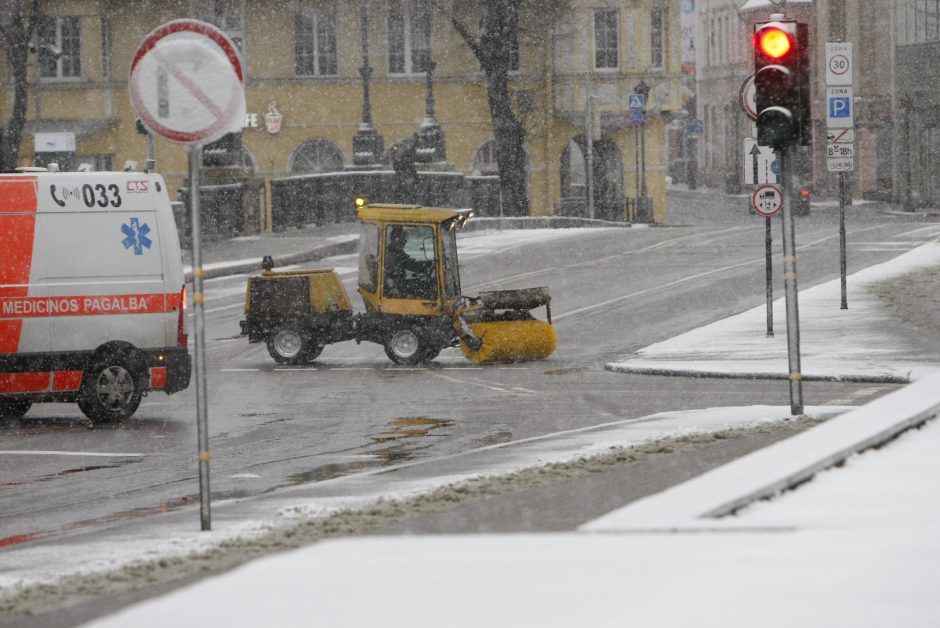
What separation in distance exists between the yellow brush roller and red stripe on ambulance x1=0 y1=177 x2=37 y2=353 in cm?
747

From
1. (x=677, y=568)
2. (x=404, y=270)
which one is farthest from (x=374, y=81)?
(x=677, y=568)

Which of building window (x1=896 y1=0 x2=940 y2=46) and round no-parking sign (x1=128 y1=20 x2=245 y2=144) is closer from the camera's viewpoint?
round no-parking sign (x1=128 y1=20 x2=245 y2=144)

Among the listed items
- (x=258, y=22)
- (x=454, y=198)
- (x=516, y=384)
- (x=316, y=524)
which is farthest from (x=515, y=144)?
(x=316, y=524)

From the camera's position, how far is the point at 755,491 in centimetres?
933

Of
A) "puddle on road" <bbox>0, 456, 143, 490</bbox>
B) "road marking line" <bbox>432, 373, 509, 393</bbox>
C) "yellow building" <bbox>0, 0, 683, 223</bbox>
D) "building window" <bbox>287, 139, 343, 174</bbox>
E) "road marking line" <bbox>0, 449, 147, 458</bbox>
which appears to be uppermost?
"yellow building" <bbox>0, 0, 683, 223</bbox>

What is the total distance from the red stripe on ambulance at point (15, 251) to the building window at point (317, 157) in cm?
4200

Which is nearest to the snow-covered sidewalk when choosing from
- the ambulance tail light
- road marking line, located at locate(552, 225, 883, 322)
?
the ambulance tail light

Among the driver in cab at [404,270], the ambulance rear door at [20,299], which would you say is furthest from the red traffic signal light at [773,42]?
the driver in cab at [404,270]

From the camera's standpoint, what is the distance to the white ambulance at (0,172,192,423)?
58.8 ft

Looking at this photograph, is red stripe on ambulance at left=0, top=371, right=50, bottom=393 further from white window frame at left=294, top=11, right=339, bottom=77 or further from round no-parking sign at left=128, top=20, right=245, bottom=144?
white window frame at left=294, top=11, right=339, bottom=77

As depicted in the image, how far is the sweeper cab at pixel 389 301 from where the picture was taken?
24.4 meters

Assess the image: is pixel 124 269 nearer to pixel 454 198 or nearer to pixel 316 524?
pixel 316 524

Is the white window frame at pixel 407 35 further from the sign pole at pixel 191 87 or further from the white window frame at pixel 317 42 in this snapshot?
the sign pole at pixel 191 87

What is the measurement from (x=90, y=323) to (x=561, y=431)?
196 inches
